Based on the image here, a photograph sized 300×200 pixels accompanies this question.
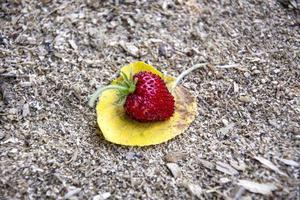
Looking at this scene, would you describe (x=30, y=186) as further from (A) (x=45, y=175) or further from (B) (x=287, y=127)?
(B) (x=287, y=127)

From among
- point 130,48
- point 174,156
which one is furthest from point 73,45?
point 174,156

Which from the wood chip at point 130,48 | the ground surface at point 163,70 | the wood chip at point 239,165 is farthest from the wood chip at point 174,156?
the wood chip at point 130,48

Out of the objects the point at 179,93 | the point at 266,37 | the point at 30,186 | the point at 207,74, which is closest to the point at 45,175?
the point at 30,186

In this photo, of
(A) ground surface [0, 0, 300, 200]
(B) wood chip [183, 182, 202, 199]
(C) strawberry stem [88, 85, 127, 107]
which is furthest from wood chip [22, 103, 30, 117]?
(B) wood chip [183, 182, 202, 199]

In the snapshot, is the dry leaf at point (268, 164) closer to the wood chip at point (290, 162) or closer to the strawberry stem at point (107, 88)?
the wood chip at point (290, 162)

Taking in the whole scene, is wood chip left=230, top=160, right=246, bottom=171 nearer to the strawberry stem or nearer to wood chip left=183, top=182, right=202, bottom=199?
wood chip left=183, top=182, right=202, bottom=199

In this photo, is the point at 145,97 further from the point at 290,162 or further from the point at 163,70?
the point at 290,162
